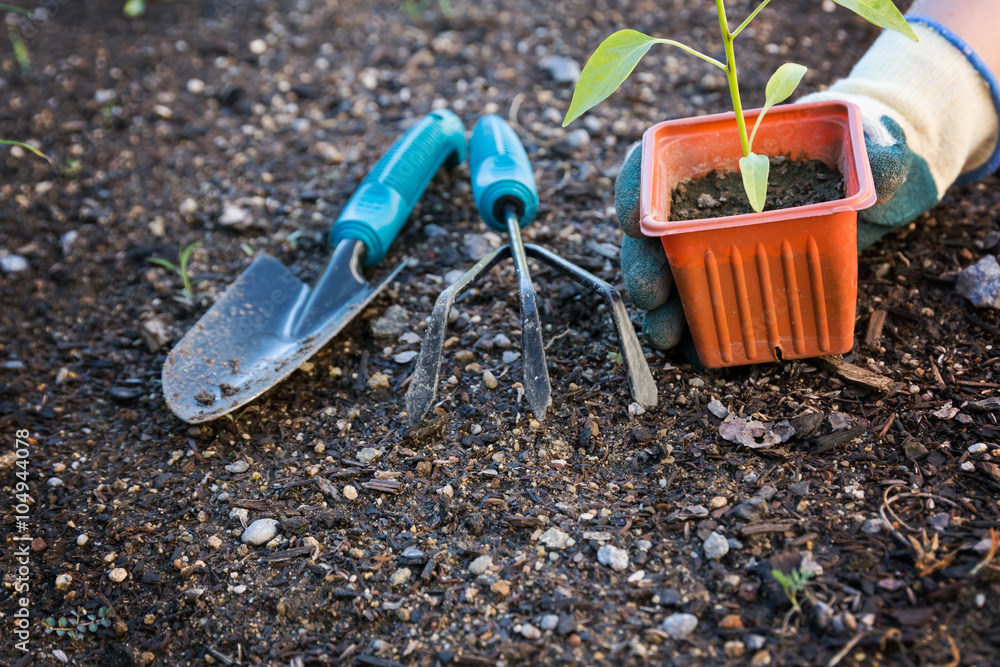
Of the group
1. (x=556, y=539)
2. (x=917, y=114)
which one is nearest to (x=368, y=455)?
(x=556, y=539)

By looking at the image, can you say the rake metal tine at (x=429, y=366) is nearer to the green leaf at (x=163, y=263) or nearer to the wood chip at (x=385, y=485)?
the wood chip at (x=385, y=485)

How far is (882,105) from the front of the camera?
71.1 inches

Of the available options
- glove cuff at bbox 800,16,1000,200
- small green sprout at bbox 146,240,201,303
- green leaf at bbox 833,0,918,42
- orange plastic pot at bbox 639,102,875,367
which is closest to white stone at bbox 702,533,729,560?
orange plastic pot at bbox 639,102,875,367

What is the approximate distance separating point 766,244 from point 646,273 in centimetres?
25

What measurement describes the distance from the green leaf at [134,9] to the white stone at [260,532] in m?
2.49

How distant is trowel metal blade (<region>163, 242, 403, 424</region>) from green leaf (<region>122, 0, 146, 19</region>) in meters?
1.74

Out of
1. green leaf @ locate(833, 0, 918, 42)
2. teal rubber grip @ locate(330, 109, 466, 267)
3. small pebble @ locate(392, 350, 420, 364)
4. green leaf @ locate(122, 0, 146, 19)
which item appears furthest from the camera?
green leaf @ locate(122, 0, 146, 19)

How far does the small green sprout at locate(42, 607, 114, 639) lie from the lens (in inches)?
57.7

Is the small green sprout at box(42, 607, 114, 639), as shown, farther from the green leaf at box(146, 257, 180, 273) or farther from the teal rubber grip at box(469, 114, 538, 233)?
the teal rubber grip at box(469, 114, 538, 233)

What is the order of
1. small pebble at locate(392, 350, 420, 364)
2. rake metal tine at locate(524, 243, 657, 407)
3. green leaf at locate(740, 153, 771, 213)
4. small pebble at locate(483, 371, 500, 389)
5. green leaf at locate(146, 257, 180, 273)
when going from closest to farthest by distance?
green leaf at locate(740, 153, 771, 213) < rake metal tine at locate(524, 243, 657, 407) < small pebble at locate(483, 371, 500, 389) < small pebble at locate(392, 350, 420, 364) < green leaf at locate(146, 257, 180, 273)

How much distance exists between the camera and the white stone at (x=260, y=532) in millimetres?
1547

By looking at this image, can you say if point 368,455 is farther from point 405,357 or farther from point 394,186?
point 394,186

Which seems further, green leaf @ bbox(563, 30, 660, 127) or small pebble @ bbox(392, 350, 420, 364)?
small pebble @ bbox(392, 350, 420, 364)

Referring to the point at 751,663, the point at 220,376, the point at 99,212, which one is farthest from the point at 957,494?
the point at 99,212
